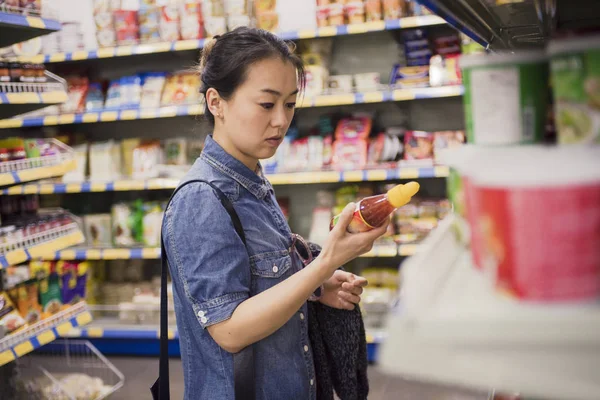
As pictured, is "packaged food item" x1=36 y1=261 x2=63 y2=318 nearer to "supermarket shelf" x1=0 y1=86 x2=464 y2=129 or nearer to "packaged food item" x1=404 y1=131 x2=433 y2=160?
Result: "supermarket shelf" x1=0 y1=86 x2=464 y2=129

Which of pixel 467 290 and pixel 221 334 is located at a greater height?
pixel 467 290

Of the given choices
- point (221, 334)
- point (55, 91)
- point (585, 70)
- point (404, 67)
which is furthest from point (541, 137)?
point (404, 67)

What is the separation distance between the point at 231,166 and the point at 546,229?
1095mm

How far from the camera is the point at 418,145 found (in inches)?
162

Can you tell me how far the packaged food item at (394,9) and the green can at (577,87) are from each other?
134 inches

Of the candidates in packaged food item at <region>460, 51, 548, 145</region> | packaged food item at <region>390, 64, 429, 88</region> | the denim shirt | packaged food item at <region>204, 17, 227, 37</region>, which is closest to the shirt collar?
the denim shirt

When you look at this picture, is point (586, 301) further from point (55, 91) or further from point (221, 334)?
point (55, 91)

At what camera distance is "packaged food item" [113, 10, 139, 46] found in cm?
445

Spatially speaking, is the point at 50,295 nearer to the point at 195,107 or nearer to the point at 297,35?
the point at 195,107

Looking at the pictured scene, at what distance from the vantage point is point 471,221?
676 millimetres

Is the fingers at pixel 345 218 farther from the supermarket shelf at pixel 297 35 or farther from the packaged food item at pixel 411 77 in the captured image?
the packaged food item at pixel 411 77

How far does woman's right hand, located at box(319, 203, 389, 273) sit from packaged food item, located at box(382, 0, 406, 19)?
294 cm

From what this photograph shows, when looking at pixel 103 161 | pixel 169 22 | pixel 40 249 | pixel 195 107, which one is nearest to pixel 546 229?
pixel 40 249

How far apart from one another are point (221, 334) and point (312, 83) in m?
2.92
